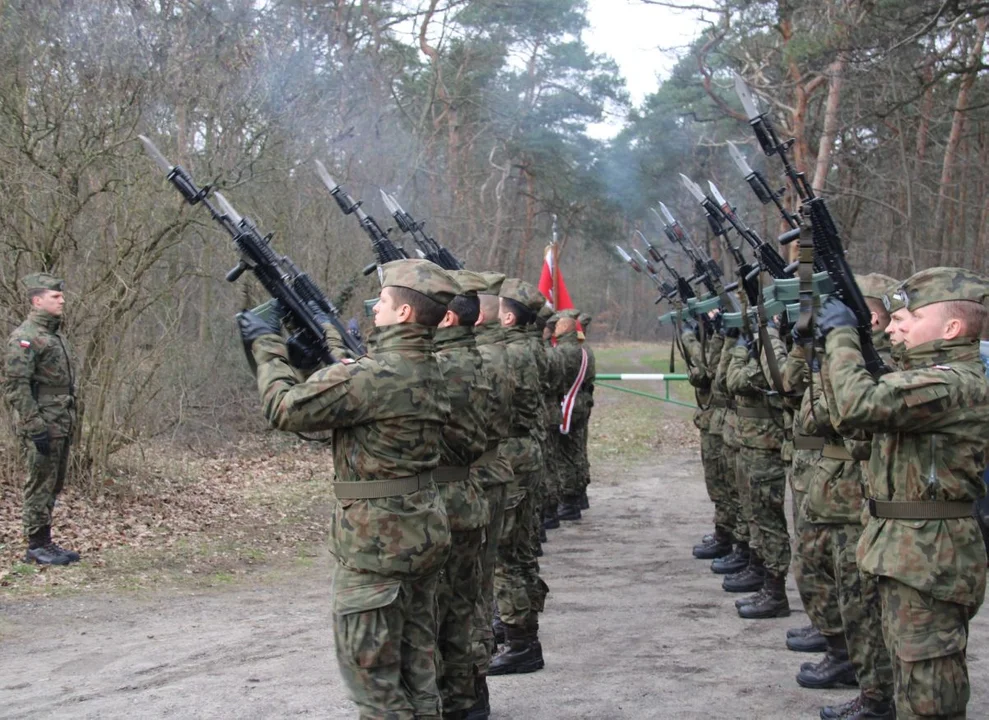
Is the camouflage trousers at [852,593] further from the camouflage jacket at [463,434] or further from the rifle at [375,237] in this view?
the rifle at [375,237]

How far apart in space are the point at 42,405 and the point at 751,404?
220 inches

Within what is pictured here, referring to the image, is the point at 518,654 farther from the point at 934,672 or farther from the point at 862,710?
the point at 934,672

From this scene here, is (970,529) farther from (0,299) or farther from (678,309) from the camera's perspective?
(0,299)

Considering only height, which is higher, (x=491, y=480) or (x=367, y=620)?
(x=491, y=480)

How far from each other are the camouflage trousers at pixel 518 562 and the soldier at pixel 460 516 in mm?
1076

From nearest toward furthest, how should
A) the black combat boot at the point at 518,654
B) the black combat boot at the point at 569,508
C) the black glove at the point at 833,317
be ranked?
the black glove at the point at 833,317
the black combat boot at the point at 518,654
the black combat boot at the point at 569,508

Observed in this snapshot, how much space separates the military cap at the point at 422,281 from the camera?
430 centimetres

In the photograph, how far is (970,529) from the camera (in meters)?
4.11

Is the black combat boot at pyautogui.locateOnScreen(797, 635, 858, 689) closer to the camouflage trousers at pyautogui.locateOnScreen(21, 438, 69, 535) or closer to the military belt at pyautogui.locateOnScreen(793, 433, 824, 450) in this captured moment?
the military belt at pyautogui.locateOnScreen(793, 433, 824, 450)

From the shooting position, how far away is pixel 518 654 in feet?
20.3

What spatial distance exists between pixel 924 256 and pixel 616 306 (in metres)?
38.6

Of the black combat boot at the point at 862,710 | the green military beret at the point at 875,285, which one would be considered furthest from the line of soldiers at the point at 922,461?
the black combat boot at the point at 862,710

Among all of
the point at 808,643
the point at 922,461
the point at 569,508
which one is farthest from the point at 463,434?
the point at 569,508

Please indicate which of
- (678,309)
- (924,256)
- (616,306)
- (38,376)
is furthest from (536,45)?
(616,306)
